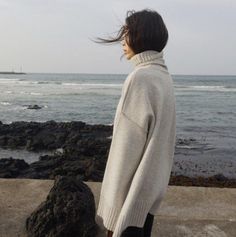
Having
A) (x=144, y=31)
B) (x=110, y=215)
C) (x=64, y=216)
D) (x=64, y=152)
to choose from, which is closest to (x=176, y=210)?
(x=64, y=216)

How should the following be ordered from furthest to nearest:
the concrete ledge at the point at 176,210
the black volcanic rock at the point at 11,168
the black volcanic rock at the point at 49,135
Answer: the black volcanic rock at the point at 49,135
the black volcanic rock at the point at 11,168
the concrete ledge at the point at 176,210

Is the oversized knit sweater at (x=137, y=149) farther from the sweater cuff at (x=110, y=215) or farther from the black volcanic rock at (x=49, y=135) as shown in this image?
the black volcanic rock at (x=49, y=135)

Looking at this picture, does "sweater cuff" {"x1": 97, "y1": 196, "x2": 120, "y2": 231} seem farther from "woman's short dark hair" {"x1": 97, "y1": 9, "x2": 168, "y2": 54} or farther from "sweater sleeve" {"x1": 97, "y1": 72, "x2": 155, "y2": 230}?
"woman's short dark hair" {"x1": 97, "y1": 9, "x2": 168, "y2": 54}

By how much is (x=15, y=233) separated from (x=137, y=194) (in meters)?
2.05

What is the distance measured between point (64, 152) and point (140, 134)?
11.2m

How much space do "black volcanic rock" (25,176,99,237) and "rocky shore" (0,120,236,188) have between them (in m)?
4.79

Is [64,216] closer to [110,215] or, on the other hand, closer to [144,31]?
[110,215]

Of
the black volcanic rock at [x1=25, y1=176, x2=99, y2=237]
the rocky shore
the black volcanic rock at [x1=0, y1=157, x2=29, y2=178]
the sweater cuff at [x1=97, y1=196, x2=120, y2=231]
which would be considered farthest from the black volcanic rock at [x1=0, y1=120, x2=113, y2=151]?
the sweater cuff at [x1=97, y1=196, x2=120, y2=231]

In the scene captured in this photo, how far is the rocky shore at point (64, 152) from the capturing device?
9023mm

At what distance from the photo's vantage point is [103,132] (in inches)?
731

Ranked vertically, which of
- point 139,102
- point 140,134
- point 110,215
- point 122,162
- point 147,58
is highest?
point 147,58

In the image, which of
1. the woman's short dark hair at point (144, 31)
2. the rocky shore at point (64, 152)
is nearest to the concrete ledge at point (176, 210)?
the woman's short dark hair at point (144, 31)

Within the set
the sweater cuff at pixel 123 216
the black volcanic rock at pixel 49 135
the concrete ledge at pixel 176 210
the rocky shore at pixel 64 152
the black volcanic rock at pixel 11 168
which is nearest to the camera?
the sweater cuff at pixel 123 216

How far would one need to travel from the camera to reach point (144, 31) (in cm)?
197
